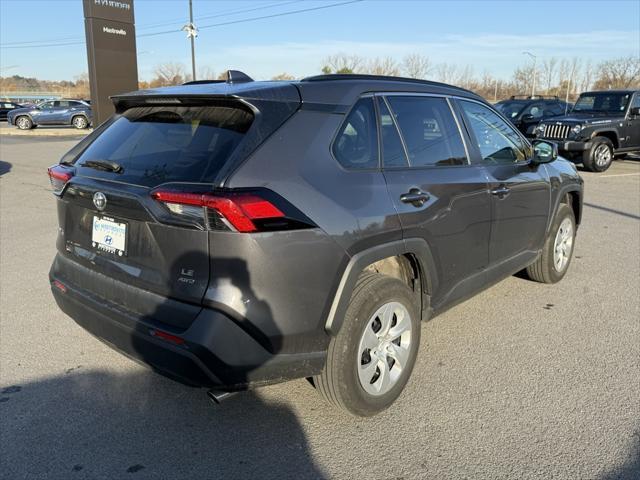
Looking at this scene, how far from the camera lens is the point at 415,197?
3146 millimetres

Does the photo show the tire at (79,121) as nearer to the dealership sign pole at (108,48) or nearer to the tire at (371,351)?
the dealership sign pole at (108,48)

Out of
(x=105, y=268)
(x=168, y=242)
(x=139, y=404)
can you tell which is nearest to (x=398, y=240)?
(x=168, y=242)

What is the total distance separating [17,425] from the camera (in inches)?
117

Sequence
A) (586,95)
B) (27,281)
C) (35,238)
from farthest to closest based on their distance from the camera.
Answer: (586,95)
(35,238)
(27,281)

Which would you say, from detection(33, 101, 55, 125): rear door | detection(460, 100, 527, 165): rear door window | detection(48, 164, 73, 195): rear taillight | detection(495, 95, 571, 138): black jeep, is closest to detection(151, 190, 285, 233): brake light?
detection(48, 164, 73, 195): rear taillight

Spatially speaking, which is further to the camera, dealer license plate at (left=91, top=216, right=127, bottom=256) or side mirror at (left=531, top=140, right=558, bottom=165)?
side mirror at (left=531, top=140, right=558, bottom=165)

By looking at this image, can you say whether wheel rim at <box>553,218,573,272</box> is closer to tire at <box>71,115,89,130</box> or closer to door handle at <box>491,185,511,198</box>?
door handle at <box>491,185,511,198</box>

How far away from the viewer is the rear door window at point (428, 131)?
10.8 feet

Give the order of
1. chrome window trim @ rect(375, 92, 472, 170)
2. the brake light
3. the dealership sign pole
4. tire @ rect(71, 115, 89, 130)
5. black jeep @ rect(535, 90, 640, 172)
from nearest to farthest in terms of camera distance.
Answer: the brake light
chrome window trim @ rect(375, 92, 472, 170)
the dealership sign pole
black jeep @ rect(535, 90, 640, 172)
tire @ rect(71, 115, 89, 130)

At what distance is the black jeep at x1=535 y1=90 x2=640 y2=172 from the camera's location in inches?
541

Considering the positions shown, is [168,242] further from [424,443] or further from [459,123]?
[459,123]

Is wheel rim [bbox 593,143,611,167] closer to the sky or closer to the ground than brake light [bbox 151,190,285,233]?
closer to the ground

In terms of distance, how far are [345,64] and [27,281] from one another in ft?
137

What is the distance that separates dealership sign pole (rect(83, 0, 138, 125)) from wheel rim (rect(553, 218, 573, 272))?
1146 cm
